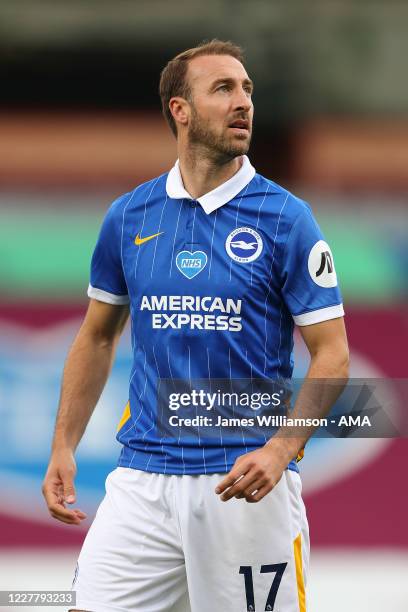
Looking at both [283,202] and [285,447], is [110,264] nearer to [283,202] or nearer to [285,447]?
[283,202]

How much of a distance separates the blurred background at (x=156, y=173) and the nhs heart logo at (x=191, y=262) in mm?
2732

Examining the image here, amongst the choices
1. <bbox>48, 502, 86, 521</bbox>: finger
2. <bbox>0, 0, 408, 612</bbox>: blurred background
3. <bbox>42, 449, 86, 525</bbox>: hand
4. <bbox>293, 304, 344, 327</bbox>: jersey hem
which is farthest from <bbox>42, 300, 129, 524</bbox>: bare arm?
<bbox>0, 0, 408, 612</bbox>: blurred background

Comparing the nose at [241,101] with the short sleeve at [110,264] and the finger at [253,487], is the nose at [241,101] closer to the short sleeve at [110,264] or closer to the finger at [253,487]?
the short sleeve at [110,264]

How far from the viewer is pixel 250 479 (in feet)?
9.82

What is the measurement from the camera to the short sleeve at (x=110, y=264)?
356cm

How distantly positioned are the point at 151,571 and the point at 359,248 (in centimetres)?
426

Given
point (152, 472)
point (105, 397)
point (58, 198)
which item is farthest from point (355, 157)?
point (152, 472)

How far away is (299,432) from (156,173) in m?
7.86

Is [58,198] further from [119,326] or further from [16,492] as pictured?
[119,326]

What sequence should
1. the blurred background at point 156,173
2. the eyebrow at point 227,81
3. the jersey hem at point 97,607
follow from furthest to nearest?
the blurred background at point 156,173
the eyebrow at point 227,81
the jersey hem at point 97,607

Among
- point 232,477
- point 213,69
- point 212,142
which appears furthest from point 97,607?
point 213,69

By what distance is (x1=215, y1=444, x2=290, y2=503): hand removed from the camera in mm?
2994

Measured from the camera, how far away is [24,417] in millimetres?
6391

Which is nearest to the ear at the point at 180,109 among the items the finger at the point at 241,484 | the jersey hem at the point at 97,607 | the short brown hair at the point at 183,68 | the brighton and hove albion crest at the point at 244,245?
the short brown hair at the point at 183,68
